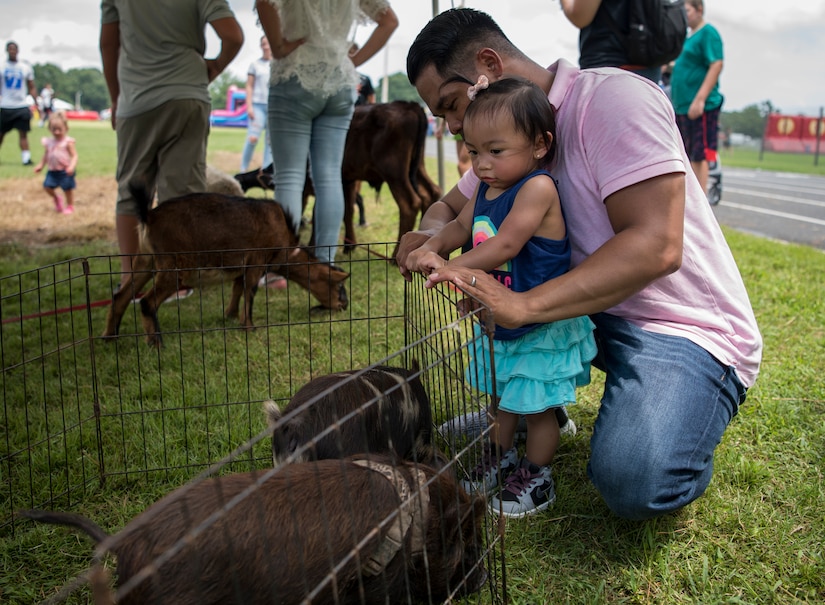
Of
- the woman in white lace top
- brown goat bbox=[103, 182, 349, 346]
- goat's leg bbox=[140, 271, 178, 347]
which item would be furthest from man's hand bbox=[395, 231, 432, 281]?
goat's leg bbox=[140, 271, 178, 347]

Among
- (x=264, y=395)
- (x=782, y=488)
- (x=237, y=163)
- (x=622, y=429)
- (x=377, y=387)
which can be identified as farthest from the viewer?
(x=237, y=163)

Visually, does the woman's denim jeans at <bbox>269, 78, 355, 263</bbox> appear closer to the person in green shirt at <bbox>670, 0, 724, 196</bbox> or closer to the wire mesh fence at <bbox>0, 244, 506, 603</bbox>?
the wire mesh fence at <bbox>0, 244, 506, 603</bbox>

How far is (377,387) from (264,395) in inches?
43.1

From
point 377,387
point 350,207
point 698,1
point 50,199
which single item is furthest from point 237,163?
point 377,387

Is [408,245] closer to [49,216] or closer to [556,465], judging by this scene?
[556,465]

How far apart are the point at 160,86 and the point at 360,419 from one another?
2951mm

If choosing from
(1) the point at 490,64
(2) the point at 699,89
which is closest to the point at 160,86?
(1) the point at 490,64

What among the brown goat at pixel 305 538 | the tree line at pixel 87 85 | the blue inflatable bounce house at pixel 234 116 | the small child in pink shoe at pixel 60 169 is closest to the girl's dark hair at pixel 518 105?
the brown goat at pixel 305 538

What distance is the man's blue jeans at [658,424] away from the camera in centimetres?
208

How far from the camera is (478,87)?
221cm

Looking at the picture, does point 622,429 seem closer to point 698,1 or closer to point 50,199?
point 698,1

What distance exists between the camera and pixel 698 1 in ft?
21.6

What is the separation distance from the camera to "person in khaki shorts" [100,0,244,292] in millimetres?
4219

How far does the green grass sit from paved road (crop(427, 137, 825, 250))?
4.65 meters
